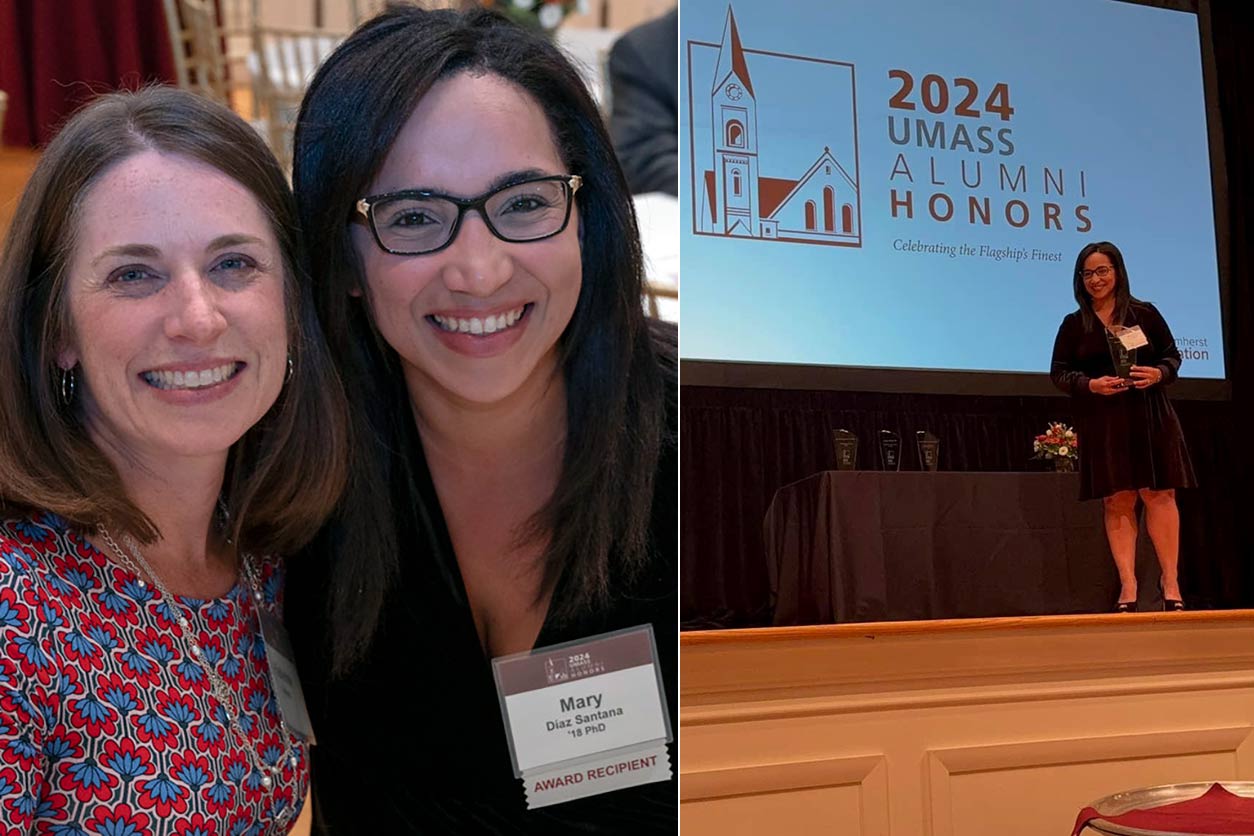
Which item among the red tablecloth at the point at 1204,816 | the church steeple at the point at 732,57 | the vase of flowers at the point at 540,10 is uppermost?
the church steeple at the point at 732,57

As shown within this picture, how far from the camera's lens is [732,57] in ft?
7.96

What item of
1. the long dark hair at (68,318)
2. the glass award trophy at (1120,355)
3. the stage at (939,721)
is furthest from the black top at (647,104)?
the glass award trophy at (1120,355)

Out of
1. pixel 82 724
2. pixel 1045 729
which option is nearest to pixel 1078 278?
pixel 1045 729

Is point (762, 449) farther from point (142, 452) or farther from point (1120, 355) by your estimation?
point (142, 452)

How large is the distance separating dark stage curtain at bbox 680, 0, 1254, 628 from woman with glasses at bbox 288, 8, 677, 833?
71 cm

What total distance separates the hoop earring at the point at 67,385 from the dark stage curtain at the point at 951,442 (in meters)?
1.29

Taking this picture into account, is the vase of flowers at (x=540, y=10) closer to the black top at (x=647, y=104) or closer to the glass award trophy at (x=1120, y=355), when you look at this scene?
the black top at (x=647, y=104)

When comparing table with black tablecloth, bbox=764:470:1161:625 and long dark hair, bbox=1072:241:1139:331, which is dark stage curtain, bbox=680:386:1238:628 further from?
long dark hair, bbox=1072:241:1139:331

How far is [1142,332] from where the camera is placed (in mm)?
2594

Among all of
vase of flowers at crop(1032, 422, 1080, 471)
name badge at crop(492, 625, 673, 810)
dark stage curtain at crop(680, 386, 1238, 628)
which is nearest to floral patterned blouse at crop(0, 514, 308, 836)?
name badge at crop(492, 625, 673, 810)

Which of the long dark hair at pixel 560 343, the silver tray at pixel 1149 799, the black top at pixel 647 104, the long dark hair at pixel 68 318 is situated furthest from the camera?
the silver tray at pixel 1149 799

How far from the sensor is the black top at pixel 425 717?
4.75ft

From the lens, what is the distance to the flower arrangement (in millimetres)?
1458

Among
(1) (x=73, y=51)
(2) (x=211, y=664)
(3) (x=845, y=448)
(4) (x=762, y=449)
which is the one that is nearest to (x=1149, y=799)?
(3) (x=845, y=448)
